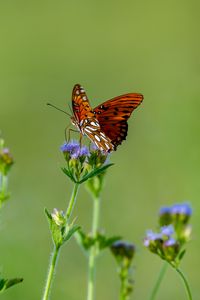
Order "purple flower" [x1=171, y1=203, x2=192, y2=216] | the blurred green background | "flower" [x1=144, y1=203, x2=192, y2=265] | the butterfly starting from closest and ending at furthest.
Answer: "flower" [x1=144, y1=203, x2=192, y2=265] < the butterfly < "purple flower" [x1=171, y1=203, x2=192, y2=216] < the blurred green background

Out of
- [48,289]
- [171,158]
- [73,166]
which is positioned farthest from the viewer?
[171,158]

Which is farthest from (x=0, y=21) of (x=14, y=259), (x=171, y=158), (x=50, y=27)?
(x=14, y=259)

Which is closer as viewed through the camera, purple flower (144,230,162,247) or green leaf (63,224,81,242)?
green leaf (63,224,81,242)

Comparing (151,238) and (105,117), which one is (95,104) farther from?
(151,238)

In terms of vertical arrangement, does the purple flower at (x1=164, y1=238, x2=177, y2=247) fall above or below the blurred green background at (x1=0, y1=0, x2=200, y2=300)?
below

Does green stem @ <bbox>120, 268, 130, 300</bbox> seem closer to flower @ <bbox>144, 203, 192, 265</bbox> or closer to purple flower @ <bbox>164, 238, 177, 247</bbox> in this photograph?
flower @ <bbox>144, 203, 192, 265</bbox>

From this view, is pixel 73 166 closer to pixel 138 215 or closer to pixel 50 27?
pixel 138 215

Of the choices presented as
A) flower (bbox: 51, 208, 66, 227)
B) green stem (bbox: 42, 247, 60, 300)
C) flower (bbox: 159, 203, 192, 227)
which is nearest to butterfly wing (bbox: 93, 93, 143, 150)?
flower (bbox: 159, 203, 192, 227)

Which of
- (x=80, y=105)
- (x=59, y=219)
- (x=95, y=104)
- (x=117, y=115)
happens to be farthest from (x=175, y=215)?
(x=95, y=104)
